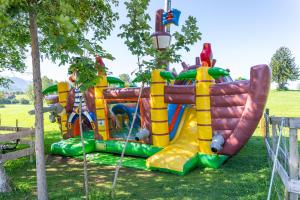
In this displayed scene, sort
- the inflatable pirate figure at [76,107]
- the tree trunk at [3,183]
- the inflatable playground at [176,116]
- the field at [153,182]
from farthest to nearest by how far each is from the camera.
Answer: the inflatable pirate figure at [76,107], the inflatable playground at [176,116], the tree trunk at [3,183], the field at [153,182]

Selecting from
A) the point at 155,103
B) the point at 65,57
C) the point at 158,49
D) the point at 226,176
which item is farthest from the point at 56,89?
the point at 226,176

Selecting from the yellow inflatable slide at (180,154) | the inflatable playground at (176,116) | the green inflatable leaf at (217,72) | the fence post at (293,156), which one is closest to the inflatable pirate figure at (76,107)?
the inflatable playground at (176,116)

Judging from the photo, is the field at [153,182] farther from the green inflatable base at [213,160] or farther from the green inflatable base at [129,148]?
the green inflatable base at [129,148]

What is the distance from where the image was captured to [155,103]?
8.71m

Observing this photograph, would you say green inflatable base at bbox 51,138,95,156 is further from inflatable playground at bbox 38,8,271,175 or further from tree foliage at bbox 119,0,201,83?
tree foliage at bbox 119,0,201,83

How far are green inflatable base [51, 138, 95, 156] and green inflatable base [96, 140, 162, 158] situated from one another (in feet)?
0.99

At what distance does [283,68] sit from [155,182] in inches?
2173

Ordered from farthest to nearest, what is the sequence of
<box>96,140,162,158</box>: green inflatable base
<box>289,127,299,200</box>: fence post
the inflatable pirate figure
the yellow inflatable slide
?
1. the inflatable pirate figure
2. <box>96,140,162,158</box>: green inflatable base
3. the yellow inflatable slide
4. <box>289,127,299,200</box>: fence post

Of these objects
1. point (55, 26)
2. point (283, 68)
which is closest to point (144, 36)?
point (55, 26)

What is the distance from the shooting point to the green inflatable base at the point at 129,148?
8.90 metres

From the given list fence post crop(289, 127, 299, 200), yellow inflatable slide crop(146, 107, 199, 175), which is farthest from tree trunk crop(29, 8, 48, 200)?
fence post crop(289, 127, 299, 200)

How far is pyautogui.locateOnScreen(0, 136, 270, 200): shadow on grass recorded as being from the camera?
18.9 ft

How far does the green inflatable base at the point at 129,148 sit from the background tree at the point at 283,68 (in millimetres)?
49650

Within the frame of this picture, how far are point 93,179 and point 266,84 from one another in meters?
5.11
